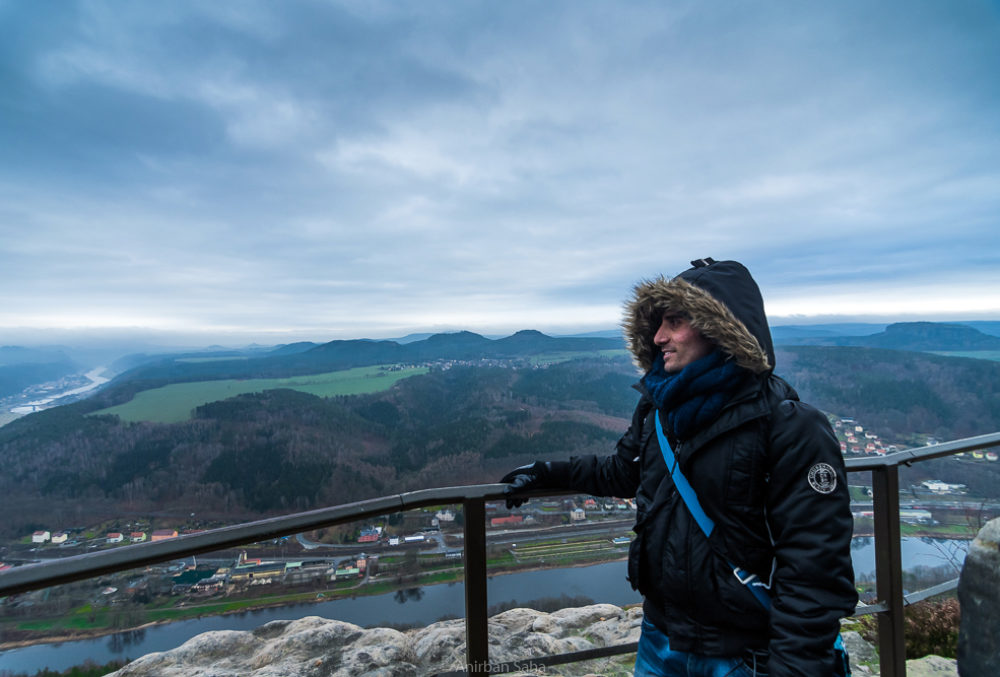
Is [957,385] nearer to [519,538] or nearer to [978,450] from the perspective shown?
[978,450]

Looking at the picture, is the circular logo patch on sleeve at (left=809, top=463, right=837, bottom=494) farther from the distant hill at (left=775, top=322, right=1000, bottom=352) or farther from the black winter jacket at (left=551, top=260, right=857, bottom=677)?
the distant hill at (left=775, top=322, right=1000, bottom=352)

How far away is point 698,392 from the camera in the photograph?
1.67 meters

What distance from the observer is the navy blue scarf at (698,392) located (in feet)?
5.33

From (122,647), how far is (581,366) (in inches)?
715

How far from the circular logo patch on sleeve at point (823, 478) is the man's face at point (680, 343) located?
0.52m

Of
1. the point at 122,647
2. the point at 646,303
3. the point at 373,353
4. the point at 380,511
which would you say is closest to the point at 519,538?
the point at 380,511

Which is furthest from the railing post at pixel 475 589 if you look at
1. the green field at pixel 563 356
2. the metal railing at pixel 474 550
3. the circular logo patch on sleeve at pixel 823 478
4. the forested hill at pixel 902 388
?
the green field at pixel 563 356

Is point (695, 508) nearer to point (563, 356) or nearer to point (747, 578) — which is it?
point (747, 578)

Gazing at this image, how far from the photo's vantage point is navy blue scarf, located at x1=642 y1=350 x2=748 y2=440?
5.33 ft

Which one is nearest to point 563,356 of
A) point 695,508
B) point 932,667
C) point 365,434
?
point 365,434

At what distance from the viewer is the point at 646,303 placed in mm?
2080

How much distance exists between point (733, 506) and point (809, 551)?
223 millimetres

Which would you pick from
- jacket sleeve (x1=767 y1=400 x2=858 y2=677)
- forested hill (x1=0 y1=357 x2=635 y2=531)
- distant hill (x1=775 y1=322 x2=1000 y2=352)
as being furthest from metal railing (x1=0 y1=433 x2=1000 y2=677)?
distant hill (x1=775 y1=322 x2=1000 y2=352)

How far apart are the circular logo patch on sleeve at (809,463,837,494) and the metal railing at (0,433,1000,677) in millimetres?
998
